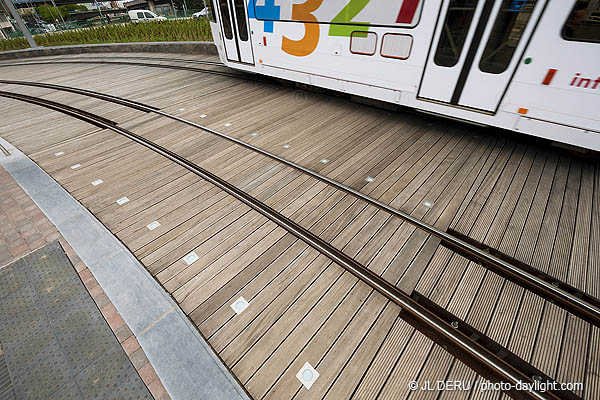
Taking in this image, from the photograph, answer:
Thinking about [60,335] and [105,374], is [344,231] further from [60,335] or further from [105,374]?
[60,335]

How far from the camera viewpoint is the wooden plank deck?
2.44m

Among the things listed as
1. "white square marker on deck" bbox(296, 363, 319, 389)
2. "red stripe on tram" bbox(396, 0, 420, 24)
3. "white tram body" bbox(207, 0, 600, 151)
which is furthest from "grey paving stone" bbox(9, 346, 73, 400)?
"red stripe on tram" bbox(396, 0, 420, 24)

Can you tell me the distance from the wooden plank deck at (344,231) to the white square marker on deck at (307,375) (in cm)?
5

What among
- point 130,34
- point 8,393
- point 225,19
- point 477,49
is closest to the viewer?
point 8,393

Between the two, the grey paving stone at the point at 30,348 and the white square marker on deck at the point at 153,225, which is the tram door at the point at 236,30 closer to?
the white square marker on deck at the point at 153,225

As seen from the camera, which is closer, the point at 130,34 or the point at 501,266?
the point at 501,266

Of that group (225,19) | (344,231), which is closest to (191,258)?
A: (344,231)

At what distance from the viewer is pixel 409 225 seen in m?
3.70

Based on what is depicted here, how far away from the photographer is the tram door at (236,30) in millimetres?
7660

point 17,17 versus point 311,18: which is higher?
point 17,17

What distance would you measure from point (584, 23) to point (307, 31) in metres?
5.06

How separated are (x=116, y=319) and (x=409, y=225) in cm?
386

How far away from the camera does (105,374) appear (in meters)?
2.28

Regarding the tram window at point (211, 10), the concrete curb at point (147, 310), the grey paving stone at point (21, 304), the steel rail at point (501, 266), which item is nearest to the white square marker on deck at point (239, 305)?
the concrete curb at point (147, 310)
